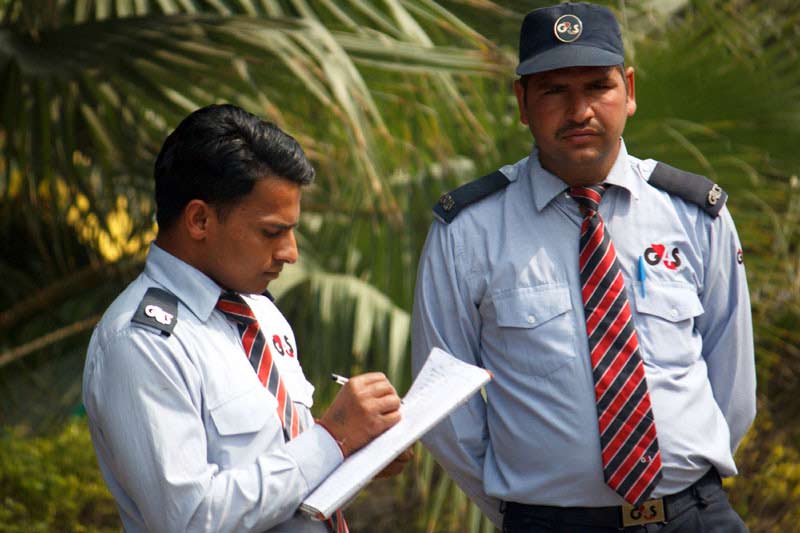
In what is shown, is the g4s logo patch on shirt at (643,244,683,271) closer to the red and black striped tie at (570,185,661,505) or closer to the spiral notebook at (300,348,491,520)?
the red and black striped tie at (570,185,661,505)

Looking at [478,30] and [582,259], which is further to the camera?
[478,30]

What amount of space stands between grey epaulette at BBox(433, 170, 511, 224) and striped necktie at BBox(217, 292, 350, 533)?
2.37 feet

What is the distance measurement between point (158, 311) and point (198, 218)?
7.7 inches

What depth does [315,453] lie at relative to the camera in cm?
225

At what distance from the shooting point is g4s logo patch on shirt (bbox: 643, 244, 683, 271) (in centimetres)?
288

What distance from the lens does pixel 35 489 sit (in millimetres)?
5453

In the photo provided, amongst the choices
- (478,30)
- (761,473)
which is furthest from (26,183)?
(761,473)

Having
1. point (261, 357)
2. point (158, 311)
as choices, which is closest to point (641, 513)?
point (261, 357)

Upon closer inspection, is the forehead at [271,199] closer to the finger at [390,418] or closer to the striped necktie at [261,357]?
the striped necktie at [261,357]

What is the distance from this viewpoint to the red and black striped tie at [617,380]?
8.85ft

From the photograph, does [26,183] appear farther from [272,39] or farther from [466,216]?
[466,216]

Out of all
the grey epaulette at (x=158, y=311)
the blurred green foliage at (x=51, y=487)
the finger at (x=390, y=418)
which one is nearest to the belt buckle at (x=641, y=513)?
the finger at (x=390, y=418)

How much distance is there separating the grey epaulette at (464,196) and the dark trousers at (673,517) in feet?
2.29

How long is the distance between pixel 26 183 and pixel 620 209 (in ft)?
6.51
